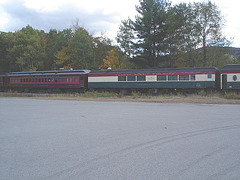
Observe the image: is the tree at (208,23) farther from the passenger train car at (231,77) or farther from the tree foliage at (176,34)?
the passenger train car at (231,77)

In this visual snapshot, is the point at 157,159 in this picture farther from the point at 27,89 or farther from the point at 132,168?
the point at 27,89

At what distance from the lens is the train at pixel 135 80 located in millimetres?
25609

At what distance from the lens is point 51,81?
3434 centimetres

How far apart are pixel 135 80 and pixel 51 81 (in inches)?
525

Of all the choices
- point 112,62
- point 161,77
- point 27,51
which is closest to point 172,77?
point 161,77

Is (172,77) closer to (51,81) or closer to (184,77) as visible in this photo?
(184,77)

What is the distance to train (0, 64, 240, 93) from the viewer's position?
84.0ft

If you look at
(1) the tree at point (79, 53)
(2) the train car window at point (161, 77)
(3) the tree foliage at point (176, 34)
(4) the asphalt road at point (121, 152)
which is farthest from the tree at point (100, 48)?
(4) the asphalt road at point (121, 152)

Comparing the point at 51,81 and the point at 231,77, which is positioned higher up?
the point at 231,77

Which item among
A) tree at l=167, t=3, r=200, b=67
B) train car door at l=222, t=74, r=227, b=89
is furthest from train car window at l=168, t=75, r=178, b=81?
tree at l=167, t=3, r=200, b=67

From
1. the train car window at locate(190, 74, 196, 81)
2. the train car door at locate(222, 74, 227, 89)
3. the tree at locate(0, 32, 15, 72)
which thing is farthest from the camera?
the tree at locate(0, 32, 15, 72)

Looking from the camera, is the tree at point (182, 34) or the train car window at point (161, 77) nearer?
the train car window at point (161, 77)

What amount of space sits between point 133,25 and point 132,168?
3899 centimetres

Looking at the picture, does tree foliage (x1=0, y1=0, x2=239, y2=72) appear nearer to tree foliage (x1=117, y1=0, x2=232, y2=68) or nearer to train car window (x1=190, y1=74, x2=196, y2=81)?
tree foliage (x1=117, y1=0, x2=232, y2=68)
